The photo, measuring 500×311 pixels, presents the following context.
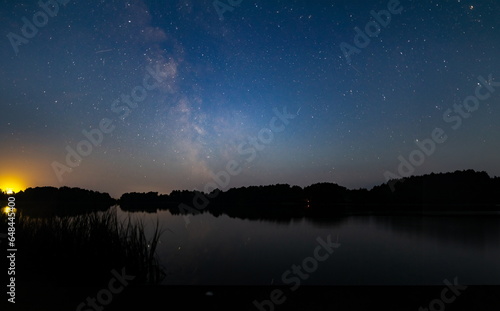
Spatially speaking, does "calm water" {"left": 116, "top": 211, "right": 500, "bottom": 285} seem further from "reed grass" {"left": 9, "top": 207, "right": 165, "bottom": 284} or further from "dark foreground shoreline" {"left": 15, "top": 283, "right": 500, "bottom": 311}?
"dark foreground shoreline" {"left": 15, "top": 283, "right": 500, "bottom": 311}

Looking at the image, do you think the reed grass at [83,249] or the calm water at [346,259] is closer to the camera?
the reed grass at [83,249]

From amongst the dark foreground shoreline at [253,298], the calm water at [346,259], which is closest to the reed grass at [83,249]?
the calm water at [346,259]

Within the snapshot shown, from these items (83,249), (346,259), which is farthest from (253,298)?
(346,259)

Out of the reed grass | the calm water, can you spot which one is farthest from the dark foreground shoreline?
the calm water

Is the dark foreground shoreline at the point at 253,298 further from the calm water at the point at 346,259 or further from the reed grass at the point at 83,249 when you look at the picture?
the calm water at the point at 346,259

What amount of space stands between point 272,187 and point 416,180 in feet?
155

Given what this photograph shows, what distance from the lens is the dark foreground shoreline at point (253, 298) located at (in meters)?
2.40

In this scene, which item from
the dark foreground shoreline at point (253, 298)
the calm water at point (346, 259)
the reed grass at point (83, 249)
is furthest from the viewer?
the calm water at point (346, 259)

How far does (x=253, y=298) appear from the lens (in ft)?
8.16

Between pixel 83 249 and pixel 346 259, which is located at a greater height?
pixel 83 249

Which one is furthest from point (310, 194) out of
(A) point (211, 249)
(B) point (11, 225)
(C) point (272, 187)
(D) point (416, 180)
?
(B) point (11, 225)

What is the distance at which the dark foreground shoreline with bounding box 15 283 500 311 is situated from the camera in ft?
7.86

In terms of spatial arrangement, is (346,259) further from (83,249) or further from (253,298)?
(253,298)

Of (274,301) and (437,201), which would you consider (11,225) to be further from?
(437,201)
